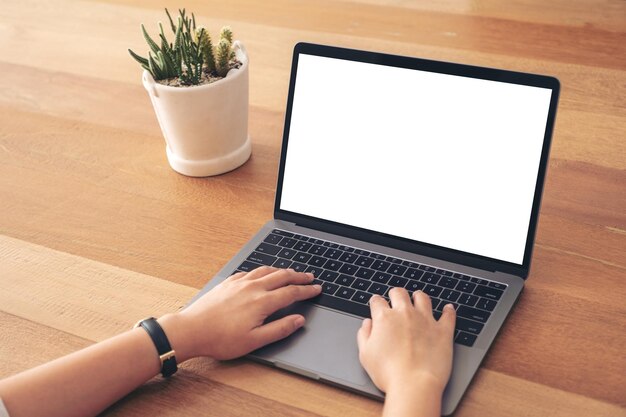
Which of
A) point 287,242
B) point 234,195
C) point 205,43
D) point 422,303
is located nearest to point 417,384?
point 422,303

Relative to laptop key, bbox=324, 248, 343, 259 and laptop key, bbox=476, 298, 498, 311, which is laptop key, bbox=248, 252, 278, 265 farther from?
laptop key, bbox=476, 298, 498, 311

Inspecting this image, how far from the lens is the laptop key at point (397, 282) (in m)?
1.01

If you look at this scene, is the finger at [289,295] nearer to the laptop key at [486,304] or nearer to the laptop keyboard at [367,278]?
the laptop keyboard at [367,278]

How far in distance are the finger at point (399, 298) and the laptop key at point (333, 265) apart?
0.32 ft

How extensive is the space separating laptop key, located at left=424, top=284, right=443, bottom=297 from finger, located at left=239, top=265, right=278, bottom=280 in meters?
0.19

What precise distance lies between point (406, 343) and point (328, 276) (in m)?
0.19

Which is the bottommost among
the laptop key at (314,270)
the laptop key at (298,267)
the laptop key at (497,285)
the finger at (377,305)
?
the laptop key at (298,267)

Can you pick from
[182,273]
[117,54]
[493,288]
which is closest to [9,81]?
[117,54]

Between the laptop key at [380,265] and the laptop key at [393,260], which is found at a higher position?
the laptop key at [393,260]

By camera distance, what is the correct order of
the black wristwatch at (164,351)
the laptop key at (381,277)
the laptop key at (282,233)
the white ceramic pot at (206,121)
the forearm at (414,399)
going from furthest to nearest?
the white ceramic pot at (206,121)
the laptop key at (282,233)
the laptop key at (381,277)
the black wristwatch at (164,351)
the forearm at (414,399)

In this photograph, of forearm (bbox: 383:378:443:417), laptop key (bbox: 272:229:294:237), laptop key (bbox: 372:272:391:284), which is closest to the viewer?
forearm (bbox: 383:378:443:417)

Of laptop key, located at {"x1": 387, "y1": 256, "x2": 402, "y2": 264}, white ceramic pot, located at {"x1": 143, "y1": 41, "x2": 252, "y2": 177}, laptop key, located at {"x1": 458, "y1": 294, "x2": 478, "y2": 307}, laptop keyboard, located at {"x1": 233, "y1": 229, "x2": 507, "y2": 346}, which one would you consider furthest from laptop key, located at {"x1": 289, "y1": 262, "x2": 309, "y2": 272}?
white ceramic pot, located at {"x1": 143, "y1": 41, "x2": 252, "y2": 177}

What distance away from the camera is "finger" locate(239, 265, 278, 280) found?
1018mm

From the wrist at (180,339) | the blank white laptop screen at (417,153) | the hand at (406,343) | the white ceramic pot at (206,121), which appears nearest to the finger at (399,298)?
the hand at (406,343)
